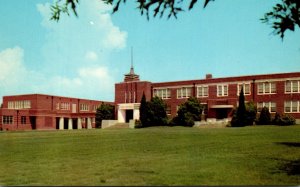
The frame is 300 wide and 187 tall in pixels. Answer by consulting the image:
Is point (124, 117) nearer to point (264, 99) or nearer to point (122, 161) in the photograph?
point (264, 99)

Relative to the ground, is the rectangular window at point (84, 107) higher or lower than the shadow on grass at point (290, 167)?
higher

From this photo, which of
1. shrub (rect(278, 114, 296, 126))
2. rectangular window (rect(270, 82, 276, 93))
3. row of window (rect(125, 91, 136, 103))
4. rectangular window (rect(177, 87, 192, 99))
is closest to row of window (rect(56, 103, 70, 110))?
row of window (rect(125, 91, 136, 103))

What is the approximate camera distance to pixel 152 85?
67938mm

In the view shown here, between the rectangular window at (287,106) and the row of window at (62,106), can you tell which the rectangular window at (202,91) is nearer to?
the rectangular window at (287,106)

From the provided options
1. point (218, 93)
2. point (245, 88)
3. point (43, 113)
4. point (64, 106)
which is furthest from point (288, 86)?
point (64, 106)

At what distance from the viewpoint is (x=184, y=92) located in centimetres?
6419

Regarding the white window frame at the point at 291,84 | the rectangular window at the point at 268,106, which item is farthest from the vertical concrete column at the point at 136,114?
the white window frame at the point at 291,84

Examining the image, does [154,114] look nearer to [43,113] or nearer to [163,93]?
[163,93]

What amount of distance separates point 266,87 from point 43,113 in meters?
42.5

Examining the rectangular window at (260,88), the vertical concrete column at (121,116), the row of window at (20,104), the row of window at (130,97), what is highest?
the rectangular window at (260,88)

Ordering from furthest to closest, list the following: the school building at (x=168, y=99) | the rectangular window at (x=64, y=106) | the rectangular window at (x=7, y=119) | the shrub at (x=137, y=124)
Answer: the rectangular window at (x=64, y=106), the rectangular window at (x=7, y=119), the shrub at (x=137, y=124), the school building at (x=168, y=99)

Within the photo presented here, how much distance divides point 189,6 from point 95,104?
89.6 m

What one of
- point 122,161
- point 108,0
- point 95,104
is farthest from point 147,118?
point 108,0

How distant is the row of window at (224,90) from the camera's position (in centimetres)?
5381
